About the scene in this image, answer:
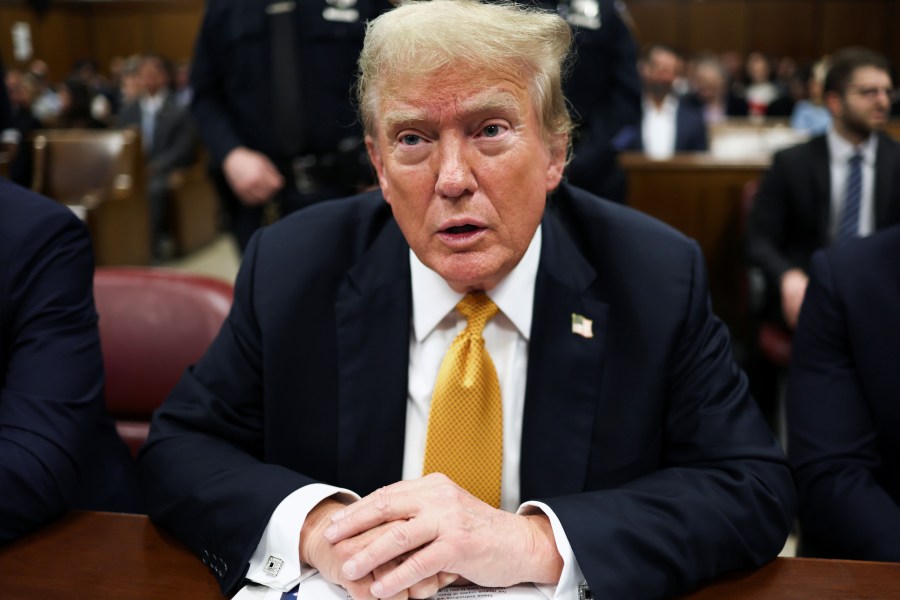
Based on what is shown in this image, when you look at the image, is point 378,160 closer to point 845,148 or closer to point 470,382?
point 470,382

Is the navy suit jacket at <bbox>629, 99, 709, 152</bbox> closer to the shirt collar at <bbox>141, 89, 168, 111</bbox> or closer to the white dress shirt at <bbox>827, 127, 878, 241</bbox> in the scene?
the white dress shirt at <bbox>827, 127, 878, 241</bbox>

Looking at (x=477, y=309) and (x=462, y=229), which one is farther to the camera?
(x=477, y=309)

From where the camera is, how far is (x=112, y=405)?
191 cm

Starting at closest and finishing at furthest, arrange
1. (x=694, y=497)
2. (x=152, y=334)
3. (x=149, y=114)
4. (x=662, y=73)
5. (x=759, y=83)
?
(x=694, y=497)
(x=152, y=334)
(x=662, y=73)
(x=149, y=114)
(x=759, y=83)

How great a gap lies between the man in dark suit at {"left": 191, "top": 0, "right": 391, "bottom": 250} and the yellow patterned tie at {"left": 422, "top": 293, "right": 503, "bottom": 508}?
3.94ft

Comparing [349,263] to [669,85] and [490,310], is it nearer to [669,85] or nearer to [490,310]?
[490,310]

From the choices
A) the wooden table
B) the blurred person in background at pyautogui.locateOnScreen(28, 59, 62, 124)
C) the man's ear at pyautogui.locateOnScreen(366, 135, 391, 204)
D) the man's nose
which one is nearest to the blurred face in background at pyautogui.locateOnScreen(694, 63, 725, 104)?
the blurred person in background at pyautogui.locateOnScreen(28, 59, 62, 124)

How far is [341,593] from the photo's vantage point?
1.11m

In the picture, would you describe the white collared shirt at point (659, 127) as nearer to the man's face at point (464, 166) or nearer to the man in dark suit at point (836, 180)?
the man in dark suit at point (836, 180)

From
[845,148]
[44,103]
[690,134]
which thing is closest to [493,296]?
[845,148]

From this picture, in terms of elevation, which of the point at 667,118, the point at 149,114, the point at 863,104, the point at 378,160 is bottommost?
the point at 149,114

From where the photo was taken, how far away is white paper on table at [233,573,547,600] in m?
1.09

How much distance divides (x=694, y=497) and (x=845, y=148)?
283 centimetres

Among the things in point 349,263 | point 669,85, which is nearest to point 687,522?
point 349,263
